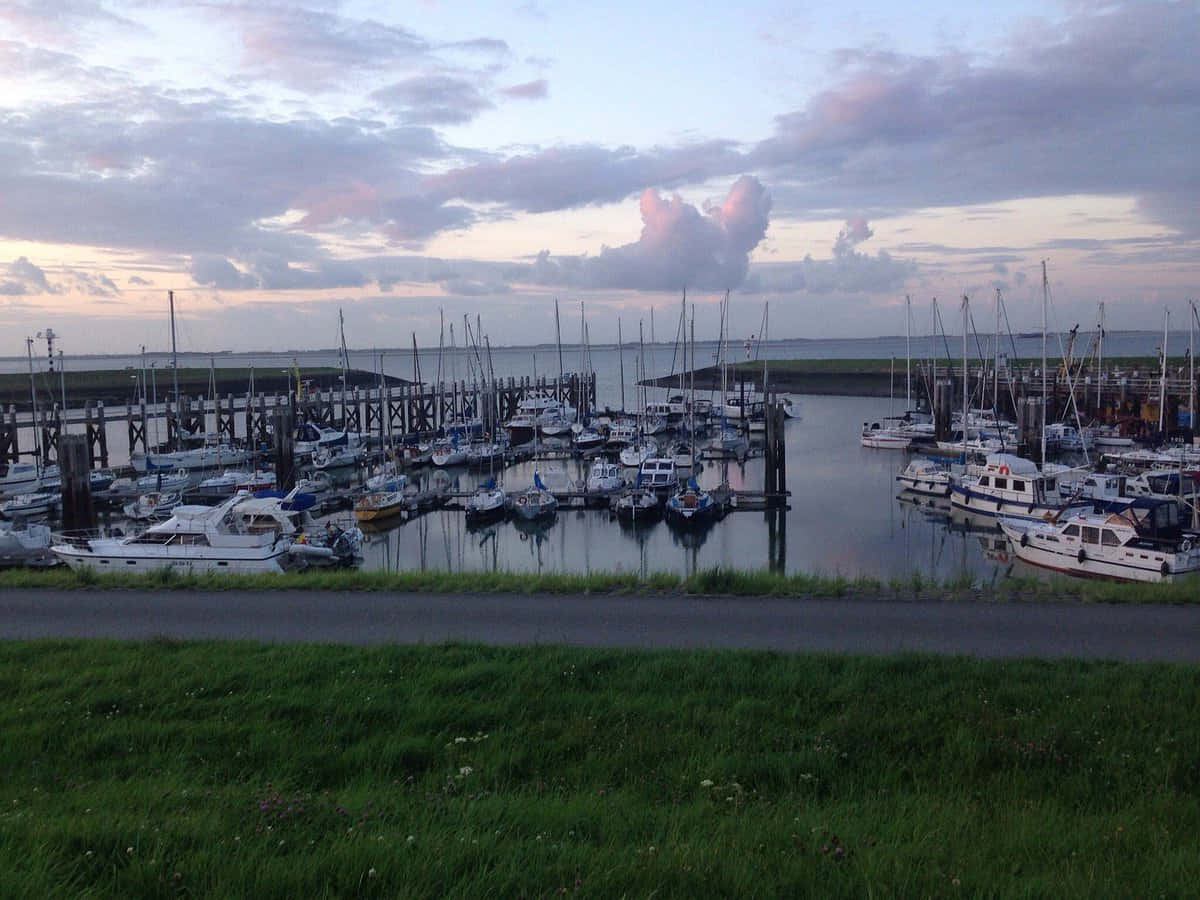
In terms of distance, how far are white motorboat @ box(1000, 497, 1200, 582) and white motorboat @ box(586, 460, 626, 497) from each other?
16.5 m

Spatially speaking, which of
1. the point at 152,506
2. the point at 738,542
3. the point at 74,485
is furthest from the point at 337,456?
the point at 738,542

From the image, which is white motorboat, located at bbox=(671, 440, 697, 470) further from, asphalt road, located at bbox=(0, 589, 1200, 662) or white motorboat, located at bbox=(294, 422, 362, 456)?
asphalt road, located at bbox=(0, 589, 1200, 662)

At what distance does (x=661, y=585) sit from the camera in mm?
11883

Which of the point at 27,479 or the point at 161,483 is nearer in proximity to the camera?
the point at 27,479

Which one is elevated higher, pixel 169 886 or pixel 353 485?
pixel 169 886

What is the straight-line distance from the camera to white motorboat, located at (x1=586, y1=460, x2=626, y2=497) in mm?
36156

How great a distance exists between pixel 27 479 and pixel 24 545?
1585 cm

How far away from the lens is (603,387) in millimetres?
129000

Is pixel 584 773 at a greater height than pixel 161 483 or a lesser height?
greater

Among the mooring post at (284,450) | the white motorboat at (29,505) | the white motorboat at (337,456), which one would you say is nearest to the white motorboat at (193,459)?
the white motorboat at (337,456)

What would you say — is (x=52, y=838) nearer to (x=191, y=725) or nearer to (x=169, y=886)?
(x=169, y=886)

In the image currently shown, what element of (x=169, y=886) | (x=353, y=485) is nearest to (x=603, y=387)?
(x=353, y=485)

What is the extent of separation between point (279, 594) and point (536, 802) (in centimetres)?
774

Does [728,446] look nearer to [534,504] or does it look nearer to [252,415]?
[534,504]
